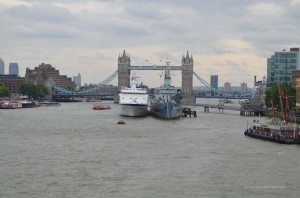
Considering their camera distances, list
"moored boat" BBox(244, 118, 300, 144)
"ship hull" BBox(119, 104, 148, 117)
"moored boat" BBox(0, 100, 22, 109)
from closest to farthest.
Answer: "moored boat" BBox(244, 118, 300, 144)
"ship hull" BBox(119, 104, 148, 117)
"moored boat" BBox(0, 100, 22, 109)

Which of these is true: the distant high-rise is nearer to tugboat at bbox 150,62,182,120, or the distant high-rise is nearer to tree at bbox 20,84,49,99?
tugboat at bbox 150,62,182,120

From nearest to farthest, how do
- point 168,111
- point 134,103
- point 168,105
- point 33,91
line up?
point 168,111, point 168,105, point 134,103, point 33,91

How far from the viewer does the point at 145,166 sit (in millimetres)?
37594

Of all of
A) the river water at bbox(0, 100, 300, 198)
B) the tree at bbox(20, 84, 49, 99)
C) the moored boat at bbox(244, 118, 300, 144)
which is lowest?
the river water at bbox(0, 100, 300, 198)

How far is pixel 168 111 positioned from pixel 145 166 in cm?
5071

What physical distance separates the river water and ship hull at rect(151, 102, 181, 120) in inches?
1179

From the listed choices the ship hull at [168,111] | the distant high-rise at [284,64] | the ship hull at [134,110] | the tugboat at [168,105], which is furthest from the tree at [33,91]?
the ship hull at [168,111]

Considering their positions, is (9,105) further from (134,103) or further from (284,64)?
(284,64)

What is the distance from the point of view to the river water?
101ft

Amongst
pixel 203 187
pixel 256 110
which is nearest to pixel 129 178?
pixel 203 187

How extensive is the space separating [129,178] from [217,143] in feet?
62.4

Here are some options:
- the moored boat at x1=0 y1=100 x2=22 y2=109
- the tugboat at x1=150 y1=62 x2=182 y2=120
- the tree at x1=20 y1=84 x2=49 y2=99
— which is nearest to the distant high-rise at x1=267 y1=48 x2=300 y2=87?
the tugboat at x1=150 y1=62 x2=182 y2=120

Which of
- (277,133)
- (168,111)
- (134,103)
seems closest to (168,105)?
(168,111)

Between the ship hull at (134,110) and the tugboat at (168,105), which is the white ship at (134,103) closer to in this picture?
the ship hull at (134,110)
